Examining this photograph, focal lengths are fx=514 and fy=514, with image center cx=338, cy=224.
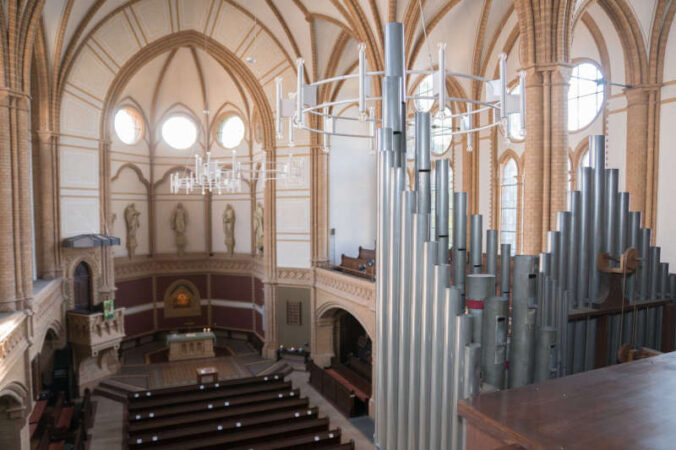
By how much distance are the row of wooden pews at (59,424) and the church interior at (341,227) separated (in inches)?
4.9

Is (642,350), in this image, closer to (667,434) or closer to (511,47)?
(667,434)

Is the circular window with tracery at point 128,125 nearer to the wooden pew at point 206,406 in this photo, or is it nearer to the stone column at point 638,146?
the wooden pew at point 206,406

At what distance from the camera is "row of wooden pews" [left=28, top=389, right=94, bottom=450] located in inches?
575

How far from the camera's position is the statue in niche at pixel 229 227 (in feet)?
83.3

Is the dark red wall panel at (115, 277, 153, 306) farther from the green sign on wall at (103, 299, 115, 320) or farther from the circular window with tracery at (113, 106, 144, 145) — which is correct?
the circular window with tracery at (113, 106, 144, 145)

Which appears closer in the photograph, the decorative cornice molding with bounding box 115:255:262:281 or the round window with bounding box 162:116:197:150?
the decorative cornice molding with bounding box 115:255:262:281

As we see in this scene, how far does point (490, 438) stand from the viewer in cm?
355

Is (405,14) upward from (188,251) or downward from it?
upward

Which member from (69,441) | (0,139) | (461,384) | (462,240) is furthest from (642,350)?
(69,441)

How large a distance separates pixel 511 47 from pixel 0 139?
Result: 1494 cm

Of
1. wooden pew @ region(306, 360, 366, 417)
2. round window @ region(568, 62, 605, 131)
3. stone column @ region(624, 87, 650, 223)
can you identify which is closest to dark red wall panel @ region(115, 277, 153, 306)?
wooden pew @ region(306, 360, 366, 417)

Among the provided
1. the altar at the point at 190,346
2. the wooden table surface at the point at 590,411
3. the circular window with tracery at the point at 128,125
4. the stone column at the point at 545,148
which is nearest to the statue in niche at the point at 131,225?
the circular window with tracery at the point at 128,125

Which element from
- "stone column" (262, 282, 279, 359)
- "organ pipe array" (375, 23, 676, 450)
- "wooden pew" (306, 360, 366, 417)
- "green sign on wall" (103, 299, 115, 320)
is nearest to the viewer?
"organ pipe array" (375, 23, 676, 450)

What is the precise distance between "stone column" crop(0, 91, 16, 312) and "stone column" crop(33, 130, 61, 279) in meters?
5.58
